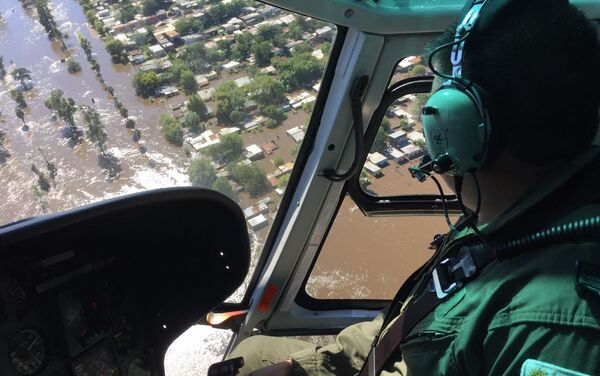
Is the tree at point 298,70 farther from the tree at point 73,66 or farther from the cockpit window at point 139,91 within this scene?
the tree at point 73,66

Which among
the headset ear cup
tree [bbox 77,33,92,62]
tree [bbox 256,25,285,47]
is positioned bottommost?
tree [bbox 77,33,92,62]

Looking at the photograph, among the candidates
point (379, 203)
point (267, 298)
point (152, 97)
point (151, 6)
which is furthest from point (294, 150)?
point (267, 298)

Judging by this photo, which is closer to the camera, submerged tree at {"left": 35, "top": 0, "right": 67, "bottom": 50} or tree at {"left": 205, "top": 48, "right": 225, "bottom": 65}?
submerged tree at {"left": 35, "top": 0, "right": 67, "bottom": 50}

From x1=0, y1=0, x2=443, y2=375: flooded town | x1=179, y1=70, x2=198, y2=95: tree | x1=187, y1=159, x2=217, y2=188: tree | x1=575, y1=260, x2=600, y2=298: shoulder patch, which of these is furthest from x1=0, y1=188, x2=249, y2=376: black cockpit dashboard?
x1=575, y1=260, x2=600, y2=298: shoulder patch

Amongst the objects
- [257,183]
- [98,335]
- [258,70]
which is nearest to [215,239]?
[98,335]

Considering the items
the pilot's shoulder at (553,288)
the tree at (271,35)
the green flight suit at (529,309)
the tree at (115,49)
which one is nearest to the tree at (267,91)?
the tree at (271,35)

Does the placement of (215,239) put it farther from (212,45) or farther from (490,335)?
(490,335)

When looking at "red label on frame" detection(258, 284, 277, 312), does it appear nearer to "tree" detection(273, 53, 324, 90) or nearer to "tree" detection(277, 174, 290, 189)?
"tree" detection(277, 174, 290, 189)
